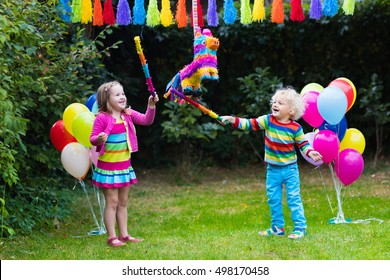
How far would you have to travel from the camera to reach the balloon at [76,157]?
17.8 feet

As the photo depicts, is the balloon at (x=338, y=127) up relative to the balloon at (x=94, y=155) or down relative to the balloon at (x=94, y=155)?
up

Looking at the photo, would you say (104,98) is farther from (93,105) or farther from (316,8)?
(316,8)

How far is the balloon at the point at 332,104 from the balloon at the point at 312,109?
0.10 meters

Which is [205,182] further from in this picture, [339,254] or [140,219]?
[339,254]

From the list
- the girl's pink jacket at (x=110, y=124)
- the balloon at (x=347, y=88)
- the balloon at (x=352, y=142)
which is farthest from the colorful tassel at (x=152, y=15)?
the balloon at (x=352, y=142)

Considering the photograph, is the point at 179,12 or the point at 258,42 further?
the point at 258,42

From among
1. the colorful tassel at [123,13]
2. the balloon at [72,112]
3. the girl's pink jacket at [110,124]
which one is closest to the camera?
the girl's pink jacket at [110,124]

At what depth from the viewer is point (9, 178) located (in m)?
4.50

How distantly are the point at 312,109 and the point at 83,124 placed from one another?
183 cm

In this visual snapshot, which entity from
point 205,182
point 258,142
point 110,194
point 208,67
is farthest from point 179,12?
point 258,142

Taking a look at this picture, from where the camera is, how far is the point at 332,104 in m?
5.34

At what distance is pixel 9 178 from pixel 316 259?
2069mm

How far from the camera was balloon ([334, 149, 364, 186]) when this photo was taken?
5621mm

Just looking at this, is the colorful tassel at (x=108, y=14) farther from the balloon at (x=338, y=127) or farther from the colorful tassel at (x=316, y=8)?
the balloon at (x=338, y=127)
